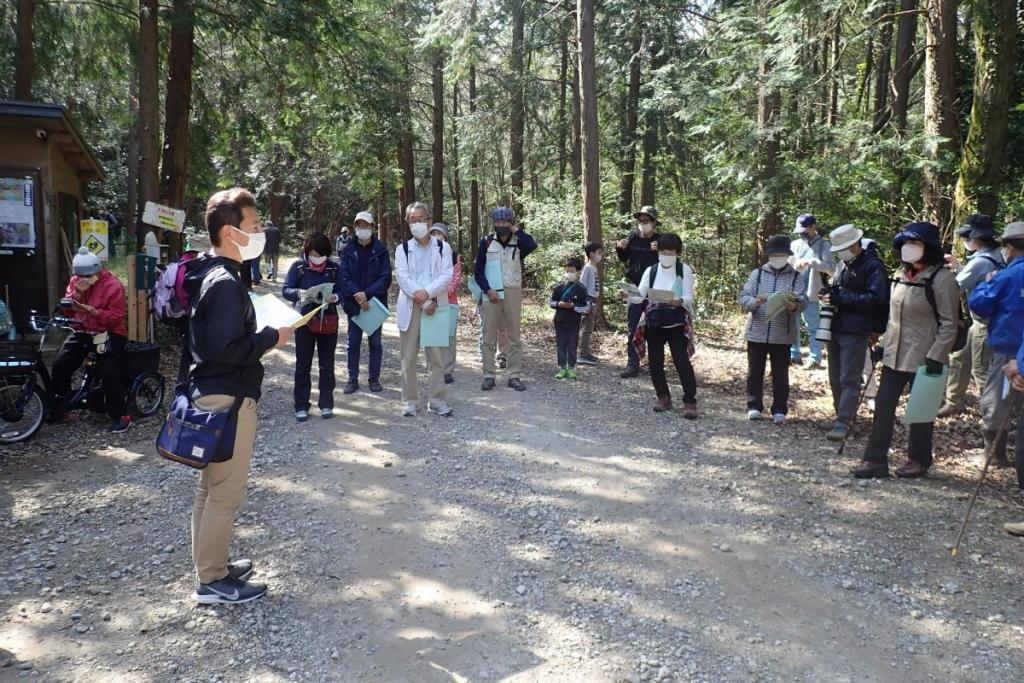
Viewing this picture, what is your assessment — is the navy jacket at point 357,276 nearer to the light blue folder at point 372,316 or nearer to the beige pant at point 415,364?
the light blue folder at point 372,316

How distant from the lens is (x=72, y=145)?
11.0 metres

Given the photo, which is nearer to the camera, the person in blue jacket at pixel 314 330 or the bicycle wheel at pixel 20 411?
the bicycle wheel at pixel 20 411

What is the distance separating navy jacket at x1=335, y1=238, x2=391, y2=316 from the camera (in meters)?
8.12

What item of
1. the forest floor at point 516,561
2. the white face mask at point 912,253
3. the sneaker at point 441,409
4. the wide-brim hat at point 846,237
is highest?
the wide-brim hat at point 846,237

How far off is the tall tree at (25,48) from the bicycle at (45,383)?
754 cm

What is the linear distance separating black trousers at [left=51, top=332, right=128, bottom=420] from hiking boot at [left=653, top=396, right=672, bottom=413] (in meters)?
5.65

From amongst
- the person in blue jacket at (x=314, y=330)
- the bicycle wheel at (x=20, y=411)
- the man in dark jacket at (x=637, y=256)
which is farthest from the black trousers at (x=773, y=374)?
the bicycle wheel at (x=20, y=411)

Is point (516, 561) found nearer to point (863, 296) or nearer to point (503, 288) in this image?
point (863, 296)

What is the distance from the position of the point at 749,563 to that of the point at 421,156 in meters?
31.4

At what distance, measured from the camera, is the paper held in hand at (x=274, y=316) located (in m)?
3.75

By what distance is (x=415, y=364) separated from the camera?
24.9 ft

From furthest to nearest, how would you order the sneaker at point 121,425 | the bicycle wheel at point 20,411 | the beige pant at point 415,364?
1. the beige pant at point 415,364
2. the sneaker at point 121,425
3. the bicycle wheel at point 20,411

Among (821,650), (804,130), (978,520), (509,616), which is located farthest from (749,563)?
(804,130)

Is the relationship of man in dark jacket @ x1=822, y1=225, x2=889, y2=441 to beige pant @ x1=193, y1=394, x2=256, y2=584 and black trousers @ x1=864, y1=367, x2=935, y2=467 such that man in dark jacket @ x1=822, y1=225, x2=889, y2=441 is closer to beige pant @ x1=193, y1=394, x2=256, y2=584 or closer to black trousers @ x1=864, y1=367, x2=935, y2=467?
black trousers @ x1=864, y1=367, x2=935, y2=467
